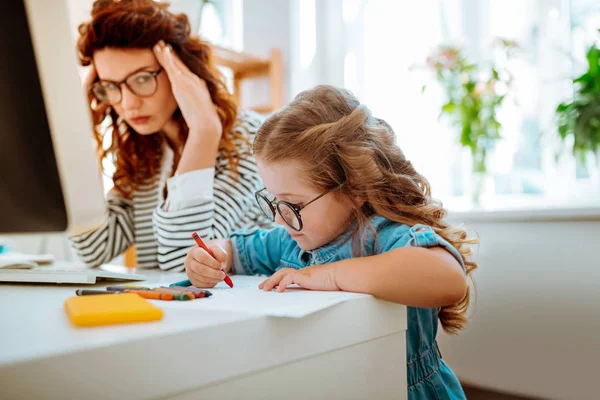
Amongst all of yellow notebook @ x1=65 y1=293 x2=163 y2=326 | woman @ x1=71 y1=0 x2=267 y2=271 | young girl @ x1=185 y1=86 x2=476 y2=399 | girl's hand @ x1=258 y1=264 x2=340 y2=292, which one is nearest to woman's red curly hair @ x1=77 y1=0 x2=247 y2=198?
woman @ x1=71 y1=0 x2=267 y2=271

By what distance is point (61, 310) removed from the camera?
0.51 metres

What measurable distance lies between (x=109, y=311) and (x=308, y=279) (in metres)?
0.31

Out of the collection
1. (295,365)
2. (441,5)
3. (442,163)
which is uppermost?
(441,5)

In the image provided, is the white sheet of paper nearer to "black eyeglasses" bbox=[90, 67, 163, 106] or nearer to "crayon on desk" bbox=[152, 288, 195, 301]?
"crayon on desk" bbox=[152, 288, 195, 301]

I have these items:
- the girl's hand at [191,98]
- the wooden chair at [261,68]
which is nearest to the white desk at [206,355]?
the girl's hand at [191,98]

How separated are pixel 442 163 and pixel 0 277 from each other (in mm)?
1512

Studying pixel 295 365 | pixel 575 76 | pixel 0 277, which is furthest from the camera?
pixel 575 76

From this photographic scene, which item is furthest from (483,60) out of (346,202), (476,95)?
(346,202)

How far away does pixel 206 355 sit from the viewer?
409mm

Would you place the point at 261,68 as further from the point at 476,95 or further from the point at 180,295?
the point at 180,295

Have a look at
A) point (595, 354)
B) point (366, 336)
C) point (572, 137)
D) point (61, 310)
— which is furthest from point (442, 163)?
point (61, 310)

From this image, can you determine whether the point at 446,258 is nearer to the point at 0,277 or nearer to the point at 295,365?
the point at 295,365

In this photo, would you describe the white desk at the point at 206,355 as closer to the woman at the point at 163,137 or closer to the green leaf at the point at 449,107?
the woman at the point at 163,137

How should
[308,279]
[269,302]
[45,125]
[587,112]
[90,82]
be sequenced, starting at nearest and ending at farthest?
[45,125] → [269,302] → [308,279] → [90,82] → [587,112]
